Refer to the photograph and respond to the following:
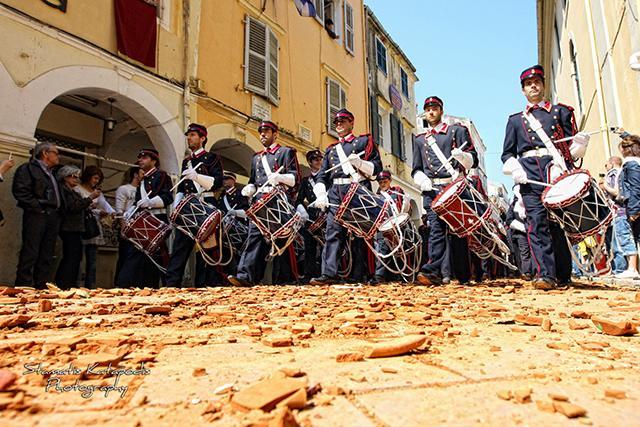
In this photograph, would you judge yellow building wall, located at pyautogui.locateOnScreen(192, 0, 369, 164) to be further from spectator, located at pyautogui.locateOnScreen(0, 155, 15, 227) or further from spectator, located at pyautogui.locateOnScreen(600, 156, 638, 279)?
spectator, located at pyautogui.locateOnScreen(600, 156, 638, 279)

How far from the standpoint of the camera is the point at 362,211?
15.3 ft

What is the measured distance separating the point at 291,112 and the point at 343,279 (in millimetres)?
5757

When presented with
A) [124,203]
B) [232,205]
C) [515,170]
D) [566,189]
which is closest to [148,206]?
[124,203]

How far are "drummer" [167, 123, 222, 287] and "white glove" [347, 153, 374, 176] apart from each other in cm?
184

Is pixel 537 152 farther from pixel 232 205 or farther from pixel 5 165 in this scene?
pixel 5 165

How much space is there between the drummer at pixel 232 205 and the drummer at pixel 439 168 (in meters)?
3.08

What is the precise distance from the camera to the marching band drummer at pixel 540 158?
3816 mm

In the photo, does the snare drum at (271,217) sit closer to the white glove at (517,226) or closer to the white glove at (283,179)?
the white glove at (283,179)

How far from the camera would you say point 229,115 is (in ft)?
28.5

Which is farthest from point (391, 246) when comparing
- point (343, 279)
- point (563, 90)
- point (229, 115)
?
point (563, 90)

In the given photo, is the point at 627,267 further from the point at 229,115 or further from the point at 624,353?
the point at 229,115

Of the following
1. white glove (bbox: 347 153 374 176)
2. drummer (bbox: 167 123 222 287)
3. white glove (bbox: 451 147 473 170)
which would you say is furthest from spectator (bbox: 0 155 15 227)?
white glove (bbox: 451 147 473 170)

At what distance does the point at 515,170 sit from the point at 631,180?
204cm

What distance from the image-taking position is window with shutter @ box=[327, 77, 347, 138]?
12.2 meters
